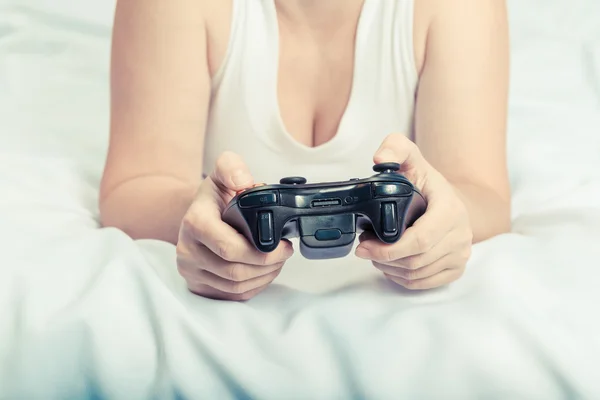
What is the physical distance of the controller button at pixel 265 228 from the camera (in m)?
0.49

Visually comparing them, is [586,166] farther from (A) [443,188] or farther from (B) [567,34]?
(B) [567,34]

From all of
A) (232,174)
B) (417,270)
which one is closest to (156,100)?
(232,174)

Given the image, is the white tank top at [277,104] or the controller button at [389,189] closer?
the controller button at [389,189]

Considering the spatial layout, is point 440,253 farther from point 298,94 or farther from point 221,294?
point 298,94

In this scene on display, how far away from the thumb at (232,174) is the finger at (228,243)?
30mm

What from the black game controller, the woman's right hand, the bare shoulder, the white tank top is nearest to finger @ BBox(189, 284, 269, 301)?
the woman's right hand

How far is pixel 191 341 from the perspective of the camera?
21.3 inches

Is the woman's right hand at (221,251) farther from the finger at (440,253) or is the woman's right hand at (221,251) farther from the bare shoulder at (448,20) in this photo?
the bare shoulder at (448,20)

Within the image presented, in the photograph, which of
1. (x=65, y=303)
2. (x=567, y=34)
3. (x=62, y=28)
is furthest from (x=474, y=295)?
(x=62, y=28)

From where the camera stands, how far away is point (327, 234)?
0.50 metres

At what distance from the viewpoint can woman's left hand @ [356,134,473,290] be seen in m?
0.54

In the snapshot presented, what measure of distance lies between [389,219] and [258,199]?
0.09 meters

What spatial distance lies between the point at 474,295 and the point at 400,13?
37 centimetres

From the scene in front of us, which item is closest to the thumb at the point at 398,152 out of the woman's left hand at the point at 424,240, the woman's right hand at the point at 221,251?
the woman's left hand at the point at 424,240
